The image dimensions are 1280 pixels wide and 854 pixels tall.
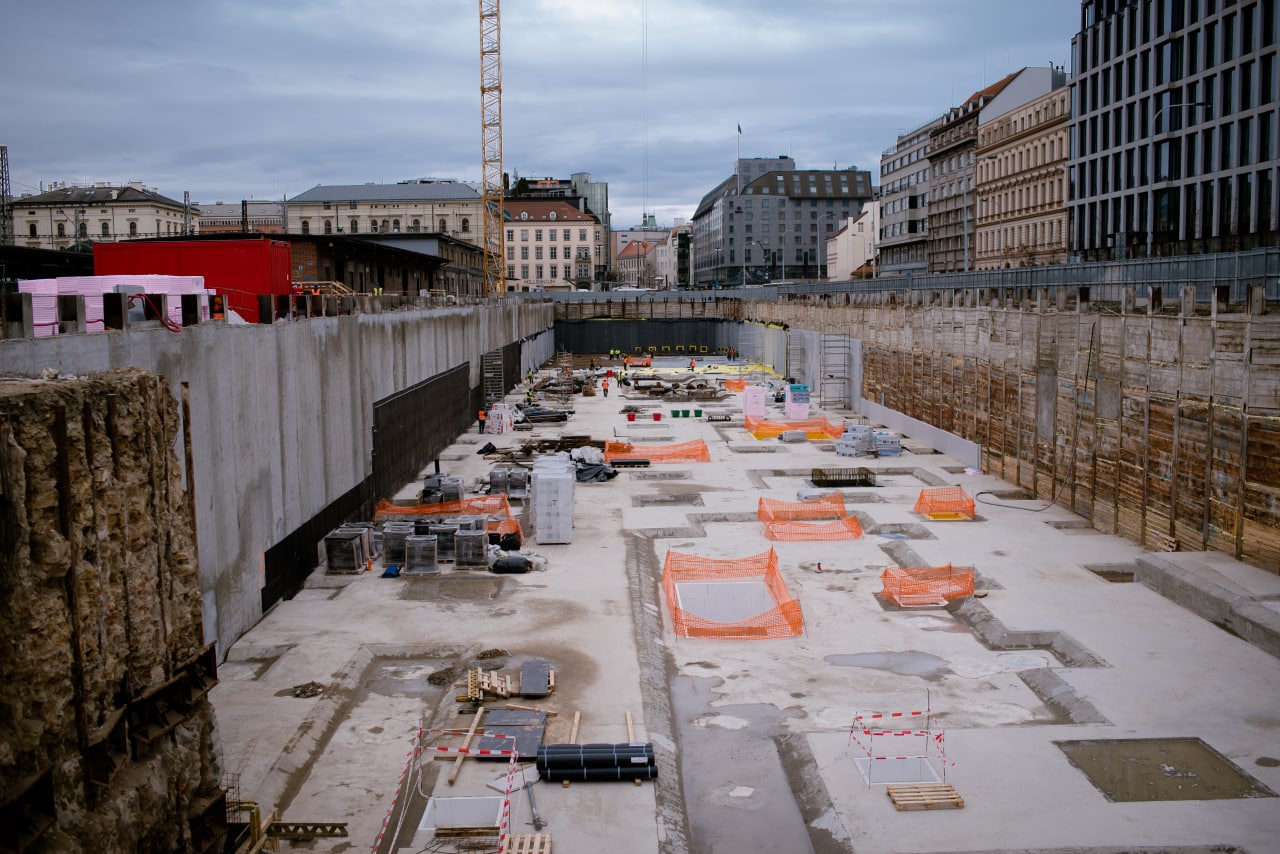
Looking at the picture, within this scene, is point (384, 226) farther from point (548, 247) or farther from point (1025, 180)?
point (1025, 180)

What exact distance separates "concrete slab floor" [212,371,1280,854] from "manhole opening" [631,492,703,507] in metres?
4.50

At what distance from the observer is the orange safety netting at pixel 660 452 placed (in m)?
36.5

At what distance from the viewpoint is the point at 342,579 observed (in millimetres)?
21188

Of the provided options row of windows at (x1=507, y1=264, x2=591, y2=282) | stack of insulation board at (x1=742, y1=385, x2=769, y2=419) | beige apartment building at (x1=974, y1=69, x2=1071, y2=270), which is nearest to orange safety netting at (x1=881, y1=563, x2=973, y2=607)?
stack of insulation board at (x1=742, y1=385, x2=769, y2=419)

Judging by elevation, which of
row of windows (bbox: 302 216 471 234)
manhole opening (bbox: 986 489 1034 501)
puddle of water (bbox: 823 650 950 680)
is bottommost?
puddle of water (bbox: 823 650 950 680)

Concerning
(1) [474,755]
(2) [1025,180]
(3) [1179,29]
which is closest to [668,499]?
(1) [474,755]

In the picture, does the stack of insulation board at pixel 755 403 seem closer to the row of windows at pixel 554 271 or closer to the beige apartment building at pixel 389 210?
the beige apartment building at pixel 389 210

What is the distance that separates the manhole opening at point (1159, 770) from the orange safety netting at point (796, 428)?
27.0 meters

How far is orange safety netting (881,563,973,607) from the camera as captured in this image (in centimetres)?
2033

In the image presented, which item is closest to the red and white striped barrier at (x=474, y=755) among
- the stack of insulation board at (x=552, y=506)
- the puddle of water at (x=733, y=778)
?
the puddle of water at (x=733, y=778)

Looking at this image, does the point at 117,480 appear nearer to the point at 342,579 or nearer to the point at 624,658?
the point at 624,658

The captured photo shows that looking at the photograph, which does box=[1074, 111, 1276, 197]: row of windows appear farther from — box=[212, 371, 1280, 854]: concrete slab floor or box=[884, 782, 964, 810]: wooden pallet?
box=[884, 782, 964, 810]: wooden pallet

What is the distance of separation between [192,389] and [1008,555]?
16.5 m

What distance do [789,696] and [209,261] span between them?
1821cm
